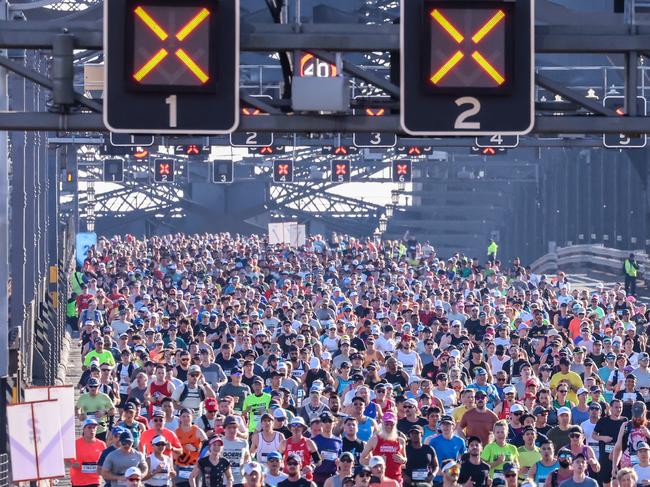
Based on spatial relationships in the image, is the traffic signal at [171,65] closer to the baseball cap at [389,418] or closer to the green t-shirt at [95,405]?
the baseball cap at [389,418]

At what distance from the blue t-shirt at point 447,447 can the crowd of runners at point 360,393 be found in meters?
0.02

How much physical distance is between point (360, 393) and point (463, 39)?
875 centimetres

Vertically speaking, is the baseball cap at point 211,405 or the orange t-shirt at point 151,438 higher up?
the baseball cap at point 211,405

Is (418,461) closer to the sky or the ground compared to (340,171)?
closer to the ground

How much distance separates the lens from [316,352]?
25.1 m

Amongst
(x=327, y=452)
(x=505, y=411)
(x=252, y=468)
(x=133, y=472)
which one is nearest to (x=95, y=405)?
(x=327, y=452)

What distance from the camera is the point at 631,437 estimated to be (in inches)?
720

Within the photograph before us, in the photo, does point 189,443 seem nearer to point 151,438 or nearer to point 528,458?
point 151,438

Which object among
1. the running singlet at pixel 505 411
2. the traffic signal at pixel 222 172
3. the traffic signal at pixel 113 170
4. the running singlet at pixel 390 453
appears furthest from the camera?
the traffic signal at pixel 113 170

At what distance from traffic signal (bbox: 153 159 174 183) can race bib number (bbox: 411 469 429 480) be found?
47625 millimetres

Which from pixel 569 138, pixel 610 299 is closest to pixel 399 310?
pixel 610 299

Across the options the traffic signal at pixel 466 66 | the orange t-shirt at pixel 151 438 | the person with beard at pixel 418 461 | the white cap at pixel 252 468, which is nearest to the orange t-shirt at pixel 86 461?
the orange t-shirt at pixel 151 438

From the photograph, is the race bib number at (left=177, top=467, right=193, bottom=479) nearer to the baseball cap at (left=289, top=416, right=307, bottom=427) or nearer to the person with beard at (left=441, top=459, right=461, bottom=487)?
the baseball cap at (left=289, top=416, right=307, bottom=427)

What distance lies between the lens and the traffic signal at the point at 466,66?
11328 millimetres
